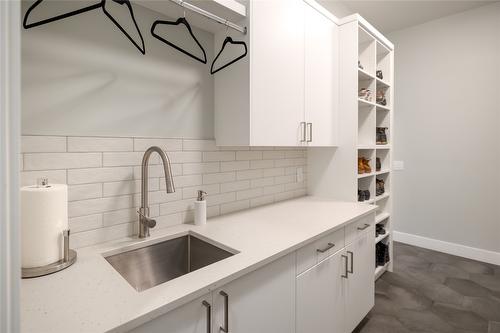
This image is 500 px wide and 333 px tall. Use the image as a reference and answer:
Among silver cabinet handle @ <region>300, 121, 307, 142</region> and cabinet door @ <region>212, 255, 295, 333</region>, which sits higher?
silver cabinet handle @ <region>300, 121, 307, 142</region>

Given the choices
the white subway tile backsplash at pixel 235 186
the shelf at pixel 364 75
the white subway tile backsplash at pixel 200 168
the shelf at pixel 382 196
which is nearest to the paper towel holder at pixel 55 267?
the white subway tile backsplash at pixel 200 168

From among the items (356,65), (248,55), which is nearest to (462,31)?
(356,65)

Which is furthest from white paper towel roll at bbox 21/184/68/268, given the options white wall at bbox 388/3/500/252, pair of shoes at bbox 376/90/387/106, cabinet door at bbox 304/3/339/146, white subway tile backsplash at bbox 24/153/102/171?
white wall at bbox 388/3/500/252

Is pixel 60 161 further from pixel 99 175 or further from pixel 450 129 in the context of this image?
pixel 450 129

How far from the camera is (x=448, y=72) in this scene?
313cm

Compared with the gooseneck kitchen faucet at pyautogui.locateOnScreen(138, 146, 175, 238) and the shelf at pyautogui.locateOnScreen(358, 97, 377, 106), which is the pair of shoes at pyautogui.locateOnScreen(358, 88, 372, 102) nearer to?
the shelf at pyautogui.locateOnScreen(358, 97, 377, 106)

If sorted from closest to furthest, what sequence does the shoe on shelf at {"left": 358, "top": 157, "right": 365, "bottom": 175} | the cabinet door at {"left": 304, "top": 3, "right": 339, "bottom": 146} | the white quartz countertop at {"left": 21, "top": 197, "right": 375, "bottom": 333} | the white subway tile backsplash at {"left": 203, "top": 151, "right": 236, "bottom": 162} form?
the white quartz countertop at {"left": 21, "top": 197, "right": 375, "bottom": 333} < the white subway tile backsplash at {"left": 203, "top": 151, "right": 236, "bottom": 162} < the cabinet door at {"left": 304, "top": 3, "right": 339, "bottom": 146} < the shoe on shelf at {"left": 358, "top": 157, "right": 365, "bottom": 175}

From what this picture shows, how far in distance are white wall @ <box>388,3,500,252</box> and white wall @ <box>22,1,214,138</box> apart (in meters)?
2.97

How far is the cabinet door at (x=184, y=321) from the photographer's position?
749 mm

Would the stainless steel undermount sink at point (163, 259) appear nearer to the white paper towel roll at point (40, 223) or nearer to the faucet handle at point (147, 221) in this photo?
the faucet handle at point (147, 221)

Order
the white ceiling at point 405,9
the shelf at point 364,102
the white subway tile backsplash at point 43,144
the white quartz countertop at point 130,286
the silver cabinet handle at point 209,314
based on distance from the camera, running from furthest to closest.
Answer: the white ceiling at point 405,9
the shelf at point 364,102
the white subway tile backsplash at point 43,144
the silver cabinet handle at point 209,314
the white quartz countertop at point 130,286

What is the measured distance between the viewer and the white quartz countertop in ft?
2.24

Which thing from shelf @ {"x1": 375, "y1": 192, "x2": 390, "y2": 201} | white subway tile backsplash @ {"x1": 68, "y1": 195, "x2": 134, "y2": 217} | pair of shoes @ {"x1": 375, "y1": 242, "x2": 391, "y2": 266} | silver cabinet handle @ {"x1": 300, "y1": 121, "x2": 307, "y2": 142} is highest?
silver cabinet handle @ {"x1": 300, "y1": 121, "x2": 307, "y2": 142}

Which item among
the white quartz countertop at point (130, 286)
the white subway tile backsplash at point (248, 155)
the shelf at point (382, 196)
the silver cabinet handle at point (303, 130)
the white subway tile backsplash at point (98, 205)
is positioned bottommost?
the white quartz countertop at point (130, 286)
